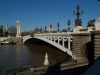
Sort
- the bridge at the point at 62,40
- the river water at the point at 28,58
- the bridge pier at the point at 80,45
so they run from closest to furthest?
the bridge pier at the point at 80,45, the bridge at the point at 62,40, the river water at the point at 28,58

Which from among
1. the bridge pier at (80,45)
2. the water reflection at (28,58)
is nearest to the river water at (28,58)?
the water reflection at (28,58)

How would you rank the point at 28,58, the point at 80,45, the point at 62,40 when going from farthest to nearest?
the point at 28,58, the point at 62,40, the point at 80,45

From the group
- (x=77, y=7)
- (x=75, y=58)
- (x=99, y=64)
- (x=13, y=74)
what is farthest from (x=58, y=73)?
(x=77, y=7)

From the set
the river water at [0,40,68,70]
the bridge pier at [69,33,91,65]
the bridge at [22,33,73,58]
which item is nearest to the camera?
the bridge pier at [69,33,91,65]

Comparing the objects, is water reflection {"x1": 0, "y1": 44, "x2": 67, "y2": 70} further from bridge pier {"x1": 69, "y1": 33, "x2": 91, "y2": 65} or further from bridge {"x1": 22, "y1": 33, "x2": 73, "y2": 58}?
bridge pier {"x1": 69, "y1": 33, "x2": 91, "y2": 65}

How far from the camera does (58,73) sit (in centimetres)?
1778

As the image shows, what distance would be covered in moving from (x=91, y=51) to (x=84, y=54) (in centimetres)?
82

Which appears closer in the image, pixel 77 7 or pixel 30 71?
pixel 30 71

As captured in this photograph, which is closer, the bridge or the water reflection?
the bridge

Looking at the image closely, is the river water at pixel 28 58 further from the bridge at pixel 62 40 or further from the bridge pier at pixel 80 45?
the bridge pier at pixel 80 45

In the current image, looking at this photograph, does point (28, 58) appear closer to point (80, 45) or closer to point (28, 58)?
point (28, 58)

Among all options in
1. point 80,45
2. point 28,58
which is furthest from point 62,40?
point 28,58

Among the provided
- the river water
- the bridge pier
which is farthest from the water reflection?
the bridge pier

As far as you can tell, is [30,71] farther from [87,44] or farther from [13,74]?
[87,44]
